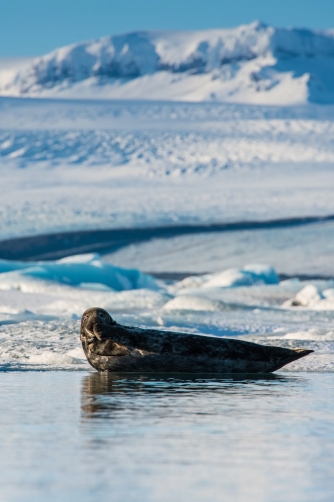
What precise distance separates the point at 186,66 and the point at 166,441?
90990 mm

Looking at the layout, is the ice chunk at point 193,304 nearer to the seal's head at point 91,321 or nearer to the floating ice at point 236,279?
the floating ice at point 236,279

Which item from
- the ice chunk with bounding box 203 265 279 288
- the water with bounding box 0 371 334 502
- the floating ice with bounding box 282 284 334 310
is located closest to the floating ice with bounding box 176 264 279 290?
the ice chunk with bounding box 203 265 279 288

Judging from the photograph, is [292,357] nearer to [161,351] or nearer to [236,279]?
[161,351]

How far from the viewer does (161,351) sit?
6.27m

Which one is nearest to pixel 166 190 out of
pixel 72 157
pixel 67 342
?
pixel 72 157

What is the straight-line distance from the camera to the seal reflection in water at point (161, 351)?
6.28 metres

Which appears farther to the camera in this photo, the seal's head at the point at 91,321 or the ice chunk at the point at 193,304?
the ice chunk at the point at 193,304

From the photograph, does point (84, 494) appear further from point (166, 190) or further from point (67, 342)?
point (166, 190)

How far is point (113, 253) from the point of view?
102 ft

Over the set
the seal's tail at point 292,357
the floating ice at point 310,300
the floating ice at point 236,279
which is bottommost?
the floating ice at point 310,300

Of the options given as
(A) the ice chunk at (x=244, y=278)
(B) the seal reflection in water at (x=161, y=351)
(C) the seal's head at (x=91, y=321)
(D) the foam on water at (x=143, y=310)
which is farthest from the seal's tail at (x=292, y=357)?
(A) the ice chunk at (x=244, y=278)

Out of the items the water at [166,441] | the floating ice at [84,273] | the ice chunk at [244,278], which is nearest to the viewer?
the water at [166,441]

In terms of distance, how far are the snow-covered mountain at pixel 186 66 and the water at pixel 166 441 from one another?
7375 centimetres

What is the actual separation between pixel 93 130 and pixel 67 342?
34.9 metres
